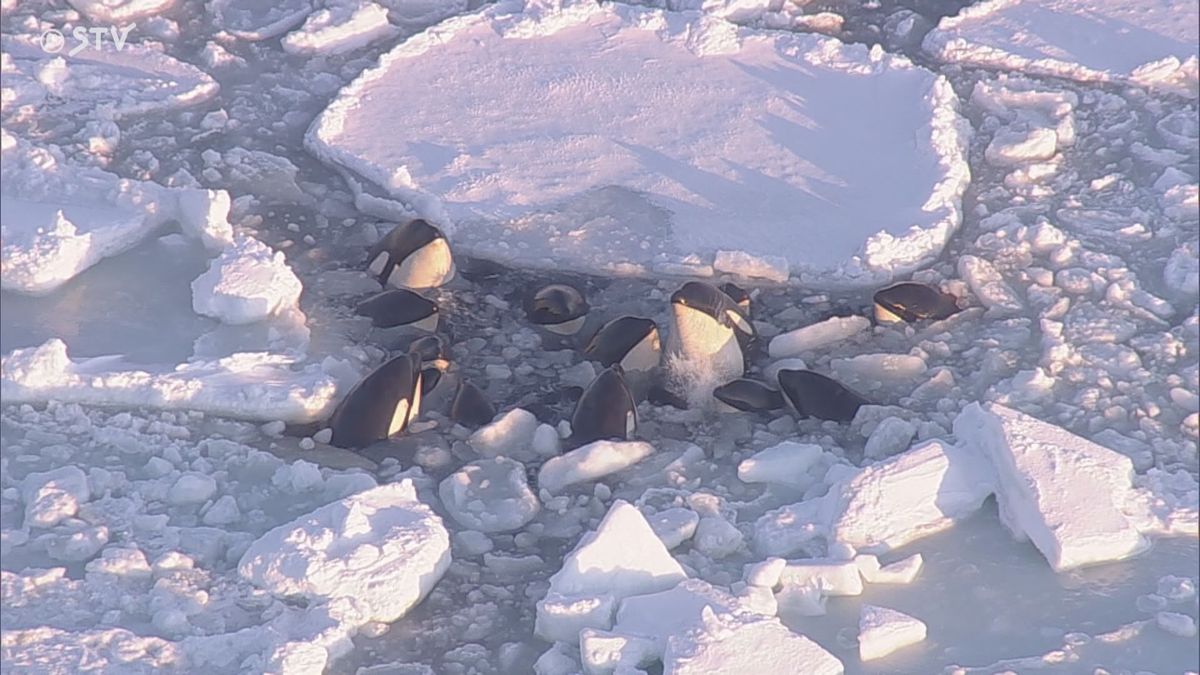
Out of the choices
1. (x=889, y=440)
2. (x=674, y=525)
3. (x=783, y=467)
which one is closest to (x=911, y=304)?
(x=889, y=440)

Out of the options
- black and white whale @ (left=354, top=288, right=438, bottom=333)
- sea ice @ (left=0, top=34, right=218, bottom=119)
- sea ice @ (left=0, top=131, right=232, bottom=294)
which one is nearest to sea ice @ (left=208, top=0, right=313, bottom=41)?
sea ice @ (left=0, top=34, right=218, bottom=119)

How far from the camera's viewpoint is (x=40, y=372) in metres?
4.91

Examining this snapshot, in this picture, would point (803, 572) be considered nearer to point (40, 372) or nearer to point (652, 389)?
point (652, 389)

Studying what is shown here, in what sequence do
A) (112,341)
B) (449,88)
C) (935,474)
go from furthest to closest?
(449,88) → (112,341) → (935,474)

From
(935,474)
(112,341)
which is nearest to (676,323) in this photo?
(935,474)

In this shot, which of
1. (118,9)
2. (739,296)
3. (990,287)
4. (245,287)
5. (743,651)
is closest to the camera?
(743,651)

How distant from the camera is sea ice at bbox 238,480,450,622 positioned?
4.10 meters

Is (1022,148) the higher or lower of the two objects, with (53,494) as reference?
higher

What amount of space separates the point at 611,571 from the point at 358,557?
70cm

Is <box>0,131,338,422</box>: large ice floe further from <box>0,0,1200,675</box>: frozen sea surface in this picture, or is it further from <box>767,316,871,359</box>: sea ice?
<box>767,316,871,359</box>: sea ice

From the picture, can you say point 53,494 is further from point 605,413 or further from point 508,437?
point 605,413

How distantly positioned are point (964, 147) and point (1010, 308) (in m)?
1.18

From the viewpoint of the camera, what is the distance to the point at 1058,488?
4.32m

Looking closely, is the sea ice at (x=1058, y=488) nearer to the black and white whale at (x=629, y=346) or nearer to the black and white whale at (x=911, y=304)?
the black and white whale at (x=911, y=304)
